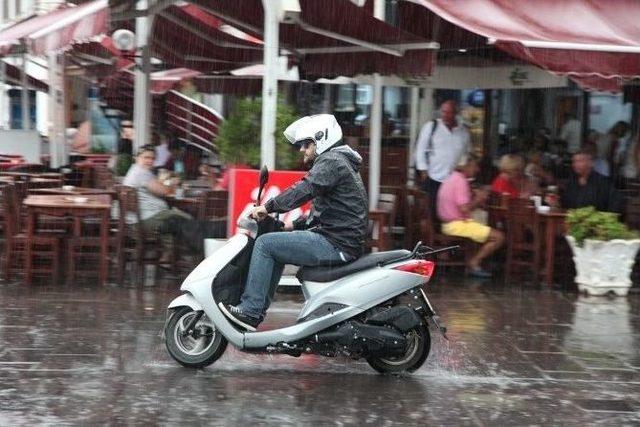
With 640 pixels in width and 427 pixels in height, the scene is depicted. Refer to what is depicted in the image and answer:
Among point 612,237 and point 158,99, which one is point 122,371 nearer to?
point 612,237

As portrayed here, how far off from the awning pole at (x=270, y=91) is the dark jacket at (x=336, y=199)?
10.6ft

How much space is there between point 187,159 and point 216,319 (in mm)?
15528

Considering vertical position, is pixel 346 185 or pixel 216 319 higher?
pixel 346 185

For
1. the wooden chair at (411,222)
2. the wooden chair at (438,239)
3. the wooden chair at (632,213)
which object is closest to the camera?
the wooden chair at (438,239)

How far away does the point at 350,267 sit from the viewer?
8438 mm

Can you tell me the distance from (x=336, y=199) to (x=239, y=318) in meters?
1.07

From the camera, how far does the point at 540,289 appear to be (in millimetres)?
13078

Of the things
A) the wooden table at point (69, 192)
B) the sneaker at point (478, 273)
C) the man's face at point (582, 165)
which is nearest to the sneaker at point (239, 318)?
the wooden table at point (69, 192)

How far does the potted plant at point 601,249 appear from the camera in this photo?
488 inches

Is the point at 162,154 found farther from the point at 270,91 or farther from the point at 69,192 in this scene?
the point at 270,91

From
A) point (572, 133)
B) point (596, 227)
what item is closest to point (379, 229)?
point (596, 227)

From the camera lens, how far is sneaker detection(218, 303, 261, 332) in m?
8.45

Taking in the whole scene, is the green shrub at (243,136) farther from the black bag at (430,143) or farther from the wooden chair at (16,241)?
the black bag at (430,143)

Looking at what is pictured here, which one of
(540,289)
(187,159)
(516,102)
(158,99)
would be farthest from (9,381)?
(158,99)
